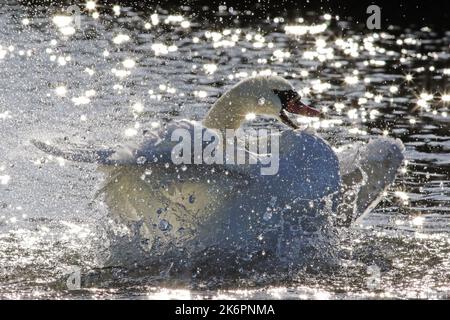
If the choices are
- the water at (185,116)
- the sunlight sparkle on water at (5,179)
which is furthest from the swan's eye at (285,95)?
the sunlight sparkle on water at (5,179)

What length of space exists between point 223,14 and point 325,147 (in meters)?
16.3

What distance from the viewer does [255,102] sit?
9.54 meters

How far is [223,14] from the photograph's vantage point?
24891 mm

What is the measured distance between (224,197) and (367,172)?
1.77 m

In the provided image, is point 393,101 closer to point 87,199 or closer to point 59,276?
point 87,199

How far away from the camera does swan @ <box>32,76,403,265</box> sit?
8.47 metres

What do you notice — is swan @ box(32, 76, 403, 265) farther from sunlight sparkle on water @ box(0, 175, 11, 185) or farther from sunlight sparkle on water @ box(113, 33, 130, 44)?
sunlight sparkle on water @ box(113, 33, 130, 44)

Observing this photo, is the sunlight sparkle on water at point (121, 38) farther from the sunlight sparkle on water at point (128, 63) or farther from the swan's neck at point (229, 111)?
the swan's neck at point (229, 111)

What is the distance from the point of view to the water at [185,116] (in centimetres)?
837

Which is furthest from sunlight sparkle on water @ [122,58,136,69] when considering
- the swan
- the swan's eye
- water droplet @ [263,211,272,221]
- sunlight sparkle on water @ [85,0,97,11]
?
water droplet @ [263,211,272,221]

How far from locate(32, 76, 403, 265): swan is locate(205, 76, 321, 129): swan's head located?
0.33 meters

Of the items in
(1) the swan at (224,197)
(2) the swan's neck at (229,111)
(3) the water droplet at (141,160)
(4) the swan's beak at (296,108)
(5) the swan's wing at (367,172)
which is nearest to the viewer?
(3) the water droplet at (141,160)

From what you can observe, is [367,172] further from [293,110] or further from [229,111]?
[229,111]

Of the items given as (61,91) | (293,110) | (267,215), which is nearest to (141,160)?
(267,215)
